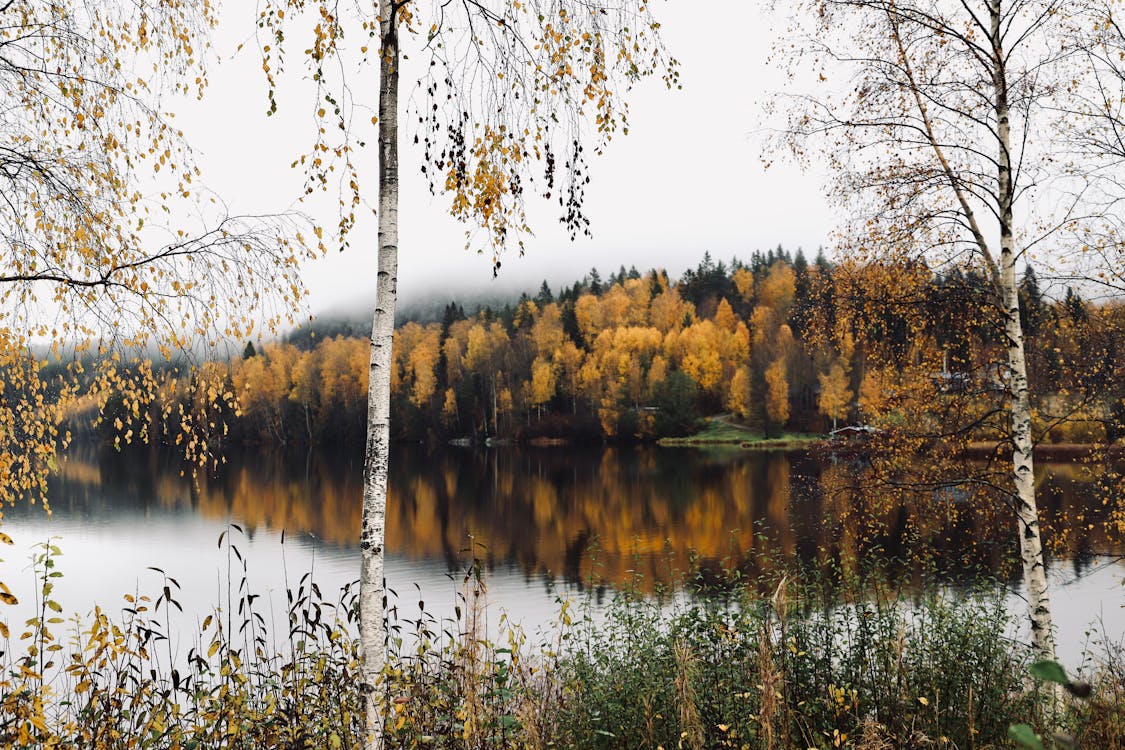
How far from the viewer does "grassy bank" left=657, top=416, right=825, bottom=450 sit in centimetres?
6444

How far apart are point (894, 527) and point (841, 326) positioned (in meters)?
17.6

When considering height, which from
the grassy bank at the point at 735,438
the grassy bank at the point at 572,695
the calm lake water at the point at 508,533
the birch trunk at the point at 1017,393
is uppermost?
the birch trunk at the point at 1017,393

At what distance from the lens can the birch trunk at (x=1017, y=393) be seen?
692 centimetres

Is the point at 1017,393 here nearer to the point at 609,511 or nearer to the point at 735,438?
the point at 609,511

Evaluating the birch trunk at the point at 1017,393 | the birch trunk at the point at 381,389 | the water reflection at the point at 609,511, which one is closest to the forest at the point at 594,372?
the water reflection at the point at 609,511

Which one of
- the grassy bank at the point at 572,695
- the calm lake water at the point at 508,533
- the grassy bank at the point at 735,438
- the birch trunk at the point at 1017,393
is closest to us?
→ the grassy bank at the point at 572,695

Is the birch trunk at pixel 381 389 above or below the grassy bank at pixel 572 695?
above

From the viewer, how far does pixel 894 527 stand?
2323 centimetres

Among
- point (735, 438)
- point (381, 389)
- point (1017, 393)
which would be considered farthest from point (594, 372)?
point (381, 389)

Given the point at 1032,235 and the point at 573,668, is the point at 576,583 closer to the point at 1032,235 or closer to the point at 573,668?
the point at 573,668

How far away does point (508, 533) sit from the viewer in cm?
2714

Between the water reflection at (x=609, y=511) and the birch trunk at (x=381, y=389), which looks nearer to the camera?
the birch trunk at (x=381, y=389)

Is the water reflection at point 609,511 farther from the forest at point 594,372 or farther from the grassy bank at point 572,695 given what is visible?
the forest at point 594,372

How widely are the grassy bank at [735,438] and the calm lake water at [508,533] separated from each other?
11.6m
